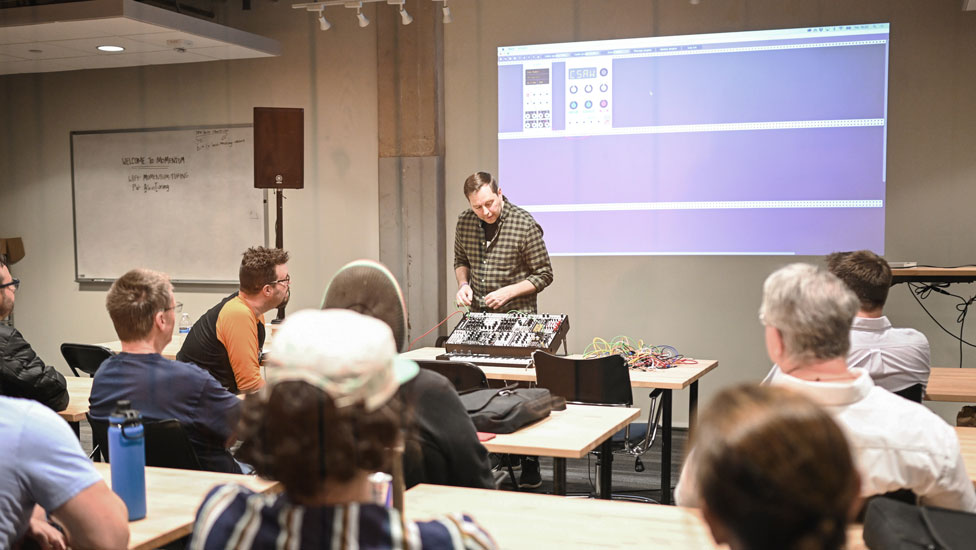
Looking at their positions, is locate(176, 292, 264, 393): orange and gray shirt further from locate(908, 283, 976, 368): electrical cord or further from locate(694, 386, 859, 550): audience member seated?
locate(908, 283, 976, 368): electrical cord

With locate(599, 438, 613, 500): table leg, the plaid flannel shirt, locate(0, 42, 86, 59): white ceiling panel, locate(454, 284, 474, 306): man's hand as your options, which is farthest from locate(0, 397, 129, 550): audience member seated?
locate(0, 42, 86, 59): white ceiling panel

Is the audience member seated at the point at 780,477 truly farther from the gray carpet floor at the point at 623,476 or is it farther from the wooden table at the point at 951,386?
the gray carpet floor at the point at 623,476

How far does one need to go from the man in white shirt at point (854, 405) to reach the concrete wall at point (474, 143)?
390 centimetres

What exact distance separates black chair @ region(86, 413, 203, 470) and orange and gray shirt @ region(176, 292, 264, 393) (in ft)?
3.44

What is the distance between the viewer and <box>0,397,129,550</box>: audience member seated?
166 centimetres

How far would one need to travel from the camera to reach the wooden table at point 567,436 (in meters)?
2.61

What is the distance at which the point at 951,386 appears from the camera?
3547 millimetres

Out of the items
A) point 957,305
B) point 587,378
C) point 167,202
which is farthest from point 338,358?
point 167,202

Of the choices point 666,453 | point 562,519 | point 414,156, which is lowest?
point 666,453

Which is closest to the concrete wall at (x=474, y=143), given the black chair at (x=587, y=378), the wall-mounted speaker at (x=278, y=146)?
the wall-mounted speaker at (x=278, y=146)

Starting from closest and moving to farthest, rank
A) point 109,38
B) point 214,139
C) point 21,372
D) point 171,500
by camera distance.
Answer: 1. point 171,500
2. point 21,372
3. point 109,38
4. point 214,139

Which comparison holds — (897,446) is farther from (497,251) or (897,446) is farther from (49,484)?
(497,251)

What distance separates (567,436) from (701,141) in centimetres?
340

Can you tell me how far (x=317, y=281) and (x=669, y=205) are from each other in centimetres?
273
